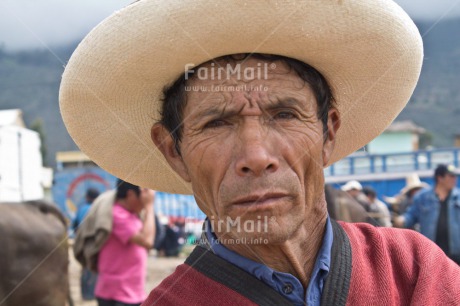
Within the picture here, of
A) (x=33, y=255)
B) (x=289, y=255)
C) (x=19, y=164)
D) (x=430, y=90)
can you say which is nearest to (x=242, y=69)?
(x=289, y=255)

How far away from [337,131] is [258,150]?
646mm

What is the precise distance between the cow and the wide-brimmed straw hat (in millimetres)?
3723

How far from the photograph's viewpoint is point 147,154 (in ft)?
7.98

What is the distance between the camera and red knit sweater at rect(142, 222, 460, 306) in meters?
1.80

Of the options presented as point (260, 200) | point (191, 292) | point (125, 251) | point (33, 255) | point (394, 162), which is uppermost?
point (260, 200)

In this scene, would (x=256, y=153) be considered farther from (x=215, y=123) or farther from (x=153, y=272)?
(x=153, y=272)

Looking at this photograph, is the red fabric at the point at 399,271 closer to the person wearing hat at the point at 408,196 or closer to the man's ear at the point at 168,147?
the man's ear at the point at 168,147

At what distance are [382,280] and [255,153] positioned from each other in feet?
1.63

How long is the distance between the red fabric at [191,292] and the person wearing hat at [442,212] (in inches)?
230

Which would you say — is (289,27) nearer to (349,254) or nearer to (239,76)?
(239,76)

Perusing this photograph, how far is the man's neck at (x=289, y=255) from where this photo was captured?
1933 mm

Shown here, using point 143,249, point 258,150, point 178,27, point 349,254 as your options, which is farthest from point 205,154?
point 143,249

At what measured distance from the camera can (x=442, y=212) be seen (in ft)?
24.2

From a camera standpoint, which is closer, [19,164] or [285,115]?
[285,115]
